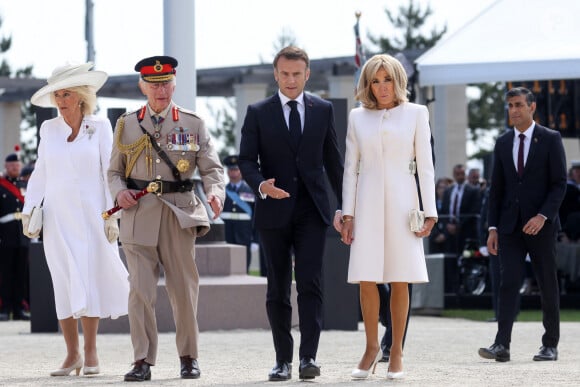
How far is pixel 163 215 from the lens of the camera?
9492 millimetres

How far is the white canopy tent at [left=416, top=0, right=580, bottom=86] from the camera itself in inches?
704

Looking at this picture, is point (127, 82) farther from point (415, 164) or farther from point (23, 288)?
point (415, 164)

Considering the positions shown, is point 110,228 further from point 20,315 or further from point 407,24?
point 407,24

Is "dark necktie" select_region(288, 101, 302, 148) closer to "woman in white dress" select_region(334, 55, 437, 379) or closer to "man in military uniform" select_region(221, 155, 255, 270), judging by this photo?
"woman in white dress" select_region(334, 55, 437, 379)

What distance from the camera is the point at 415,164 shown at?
9375 mm

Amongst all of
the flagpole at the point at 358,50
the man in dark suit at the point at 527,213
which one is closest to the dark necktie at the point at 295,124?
the man in dark suit at the point at 527,213

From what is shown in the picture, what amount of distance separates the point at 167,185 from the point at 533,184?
2992 mm

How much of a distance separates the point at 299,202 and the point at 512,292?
100 inches

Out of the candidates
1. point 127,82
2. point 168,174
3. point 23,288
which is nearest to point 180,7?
point 23,288

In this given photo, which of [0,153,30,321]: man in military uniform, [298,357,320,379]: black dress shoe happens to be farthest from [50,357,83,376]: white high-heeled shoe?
[0,153,30,321]: man in military uniform

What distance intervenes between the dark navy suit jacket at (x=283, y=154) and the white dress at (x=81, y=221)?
1234 mm

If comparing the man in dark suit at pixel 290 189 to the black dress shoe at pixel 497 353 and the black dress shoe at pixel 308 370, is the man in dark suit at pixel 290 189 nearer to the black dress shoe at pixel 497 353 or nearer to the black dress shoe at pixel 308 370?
the black dress shoe at pixel 308 370

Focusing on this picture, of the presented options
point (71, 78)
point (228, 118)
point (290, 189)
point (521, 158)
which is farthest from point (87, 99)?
point (228, 118)

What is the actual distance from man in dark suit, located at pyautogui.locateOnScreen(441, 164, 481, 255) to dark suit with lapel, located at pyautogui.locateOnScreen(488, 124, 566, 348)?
395 inches
